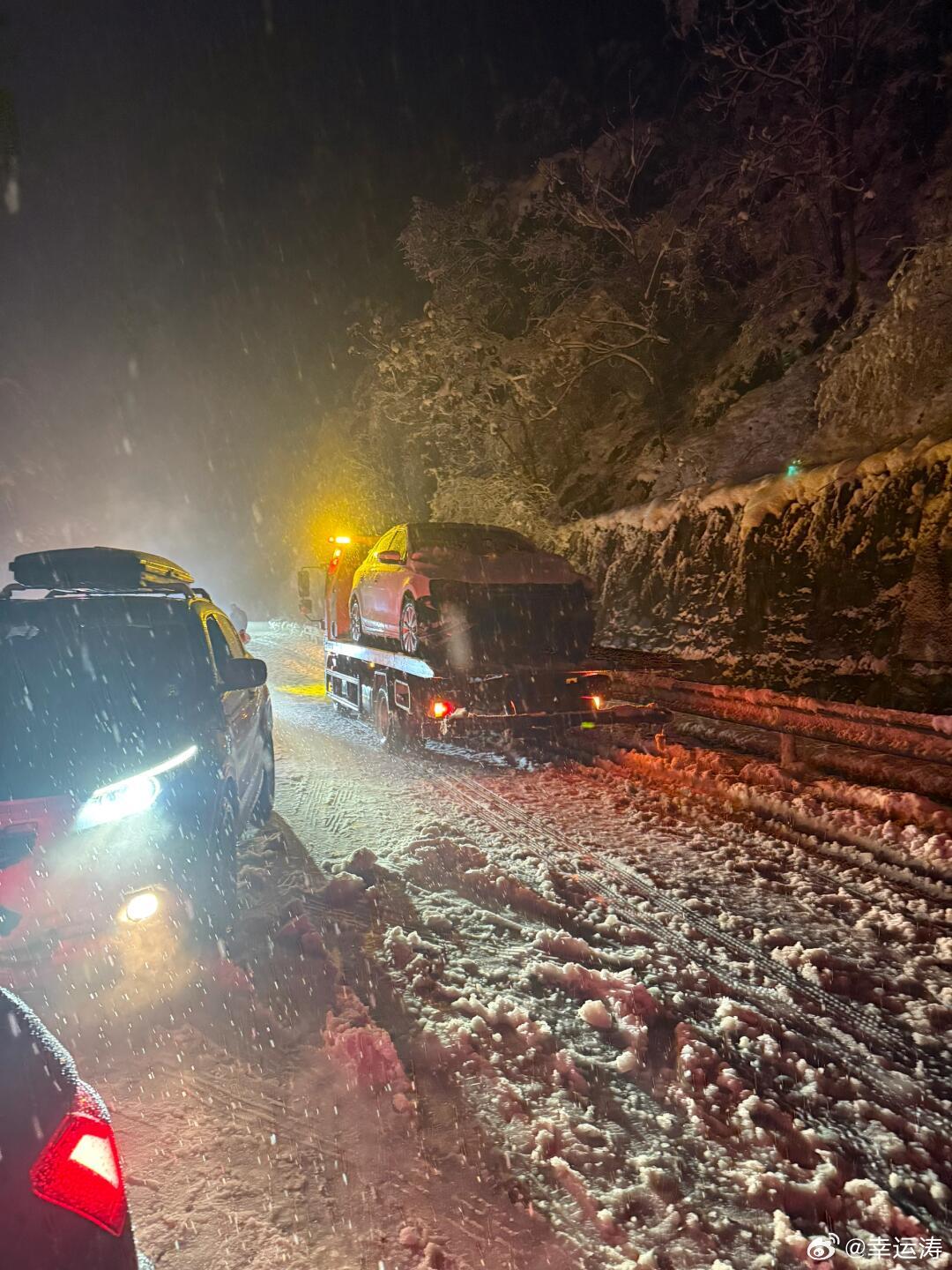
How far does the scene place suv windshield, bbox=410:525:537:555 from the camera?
1021 centimetres

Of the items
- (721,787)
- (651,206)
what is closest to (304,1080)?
(721,787)

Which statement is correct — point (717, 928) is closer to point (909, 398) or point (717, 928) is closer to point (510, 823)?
point (510, 823)

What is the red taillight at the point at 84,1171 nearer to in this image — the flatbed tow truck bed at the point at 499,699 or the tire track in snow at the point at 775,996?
the tire track in snow at the point at 775,996

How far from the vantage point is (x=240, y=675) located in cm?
525

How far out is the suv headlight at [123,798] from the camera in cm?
358

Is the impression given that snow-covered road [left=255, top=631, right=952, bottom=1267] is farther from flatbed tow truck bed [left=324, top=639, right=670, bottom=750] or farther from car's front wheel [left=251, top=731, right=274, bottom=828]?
flatbed tow truck bed [left=324, top=639, right=670, bottom=750]

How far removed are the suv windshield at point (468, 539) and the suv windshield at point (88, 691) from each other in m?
5.15

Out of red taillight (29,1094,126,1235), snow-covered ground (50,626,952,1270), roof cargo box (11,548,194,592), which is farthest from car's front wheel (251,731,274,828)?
red taillight (29,1094,126,1235)

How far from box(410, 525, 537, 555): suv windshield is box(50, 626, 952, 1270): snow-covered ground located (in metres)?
4.99

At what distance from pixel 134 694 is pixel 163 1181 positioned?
2770 millimetres

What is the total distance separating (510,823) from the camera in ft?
21.6

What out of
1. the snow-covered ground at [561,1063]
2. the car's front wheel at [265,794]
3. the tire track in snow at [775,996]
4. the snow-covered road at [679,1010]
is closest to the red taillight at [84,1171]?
the snow-covered ground at [561,1063]

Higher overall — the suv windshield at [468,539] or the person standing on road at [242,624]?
the suv windshield at [468,539]

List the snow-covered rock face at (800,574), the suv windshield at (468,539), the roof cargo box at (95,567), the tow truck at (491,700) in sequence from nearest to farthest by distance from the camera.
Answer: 1. the tow truck at (491,700)
2. the roof cargo box at (95,567)
3. the suv windshield at (468,539)
4. the snow-covered rock face at (800,574)
